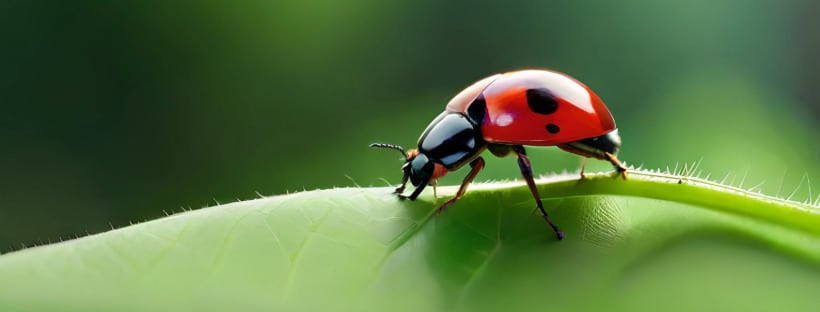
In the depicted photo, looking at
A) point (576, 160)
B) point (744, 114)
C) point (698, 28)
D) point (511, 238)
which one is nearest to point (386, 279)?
point (511, 238)

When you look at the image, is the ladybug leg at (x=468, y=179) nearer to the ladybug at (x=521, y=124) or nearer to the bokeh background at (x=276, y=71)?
the ladybug at (x=521, y=124)

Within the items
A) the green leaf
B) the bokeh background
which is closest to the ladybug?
the green leaf

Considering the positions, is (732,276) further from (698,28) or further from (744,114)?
(698,28)

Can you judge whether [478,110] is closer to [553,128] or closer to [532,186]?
[553,128]

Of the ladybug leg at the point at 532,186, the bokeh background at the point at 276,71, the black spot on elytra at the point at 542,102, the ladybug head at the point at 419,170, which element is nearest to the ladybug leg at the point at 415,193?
the ladybug head at the point at 419,170

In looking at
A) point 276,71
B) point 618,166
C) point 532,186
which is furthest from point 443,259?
point 276,71

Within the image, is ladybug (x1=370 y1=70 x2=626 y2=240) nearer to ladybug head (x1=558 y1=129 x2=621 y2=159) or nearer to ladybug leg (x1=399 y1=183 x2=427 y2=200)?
Answer: ladybug head (x1=558 y1=129 x2=621 y2=159)
